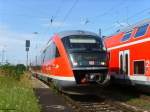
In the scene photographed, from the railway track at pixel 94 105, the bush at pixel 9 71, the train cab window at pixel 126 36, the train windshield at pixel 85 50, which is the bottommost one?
the railway track at pixel 94 105

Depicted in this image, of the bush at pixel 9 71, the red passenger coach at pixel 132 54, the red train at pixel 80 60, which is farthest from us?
the bush at pixel 9 71

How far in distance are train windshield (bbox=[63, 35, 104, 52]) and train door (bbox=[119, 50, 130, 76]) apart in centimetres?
277

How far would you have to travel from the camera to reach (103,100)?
18938 mm

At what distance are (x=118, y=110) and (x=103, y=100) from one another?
11.4 ft

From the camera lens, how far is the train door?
21203 mm

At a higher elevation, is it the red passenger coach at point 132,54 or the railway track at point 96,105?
the red passenger coach at point 132,54

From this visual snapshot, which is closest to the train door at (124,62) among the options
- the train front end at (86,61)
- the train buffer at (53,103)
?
the train front end at (86,61)

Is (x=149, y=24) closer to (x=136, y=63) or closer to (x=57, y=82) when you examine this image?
(x=136, y=63)

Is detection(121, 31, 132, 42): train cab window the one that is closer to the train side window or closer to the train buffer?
the train side window

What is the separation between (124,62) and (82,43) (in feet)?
12.6

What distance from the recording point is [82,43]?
1852 centimetres

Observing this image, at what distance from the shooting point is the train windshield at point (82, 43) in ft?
59.8

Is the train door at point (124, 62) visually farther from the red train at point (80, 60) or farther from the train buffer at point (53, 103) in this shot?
the train buffer at point (53, 103)

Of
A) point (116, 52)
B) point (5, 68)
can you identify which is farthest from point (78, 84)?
point (5, 68)
